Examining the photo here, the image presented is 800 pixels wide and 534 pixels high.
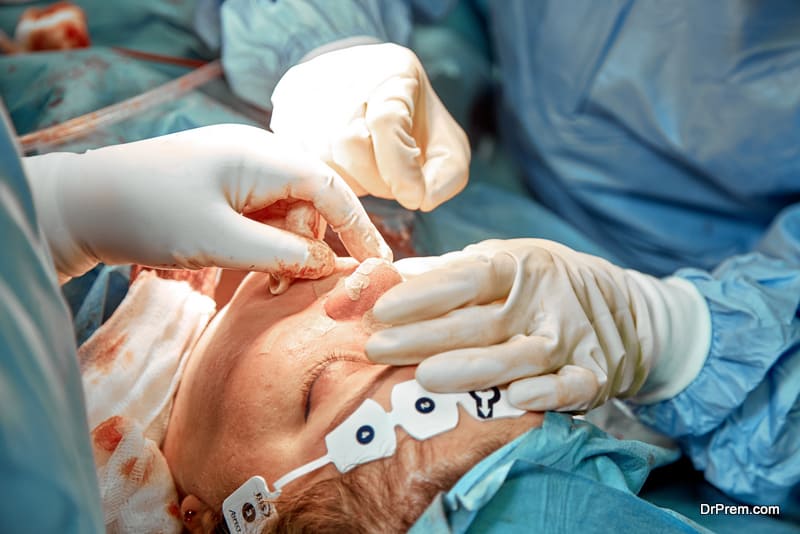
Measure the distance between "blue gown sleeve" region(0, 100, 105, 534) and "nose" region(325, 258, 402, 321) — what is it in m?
0.39

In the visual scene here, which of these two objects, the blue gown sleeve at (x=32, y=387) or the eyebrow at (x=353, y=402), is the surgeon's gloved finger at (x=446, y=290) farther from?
the blue gown sleeve at (x=32, y=387)

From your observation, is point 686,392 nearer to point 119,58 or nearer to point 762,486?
point 762,486

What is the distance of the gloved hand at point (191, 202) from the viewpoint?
90cm

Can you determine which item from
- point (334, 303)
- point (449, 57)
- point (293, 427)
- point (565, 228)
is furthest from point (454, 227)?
point (293, 427)

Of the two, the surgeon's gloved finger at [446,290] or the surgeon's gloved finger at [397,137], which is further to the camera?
the surgeon's gloved finger at [397,137]

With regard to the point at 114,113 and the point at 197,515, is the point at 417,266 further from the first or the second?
the point at 114,113

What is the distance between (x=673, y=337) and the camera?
1.27 meters

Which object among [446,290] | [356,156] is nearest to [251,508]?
[446,290]

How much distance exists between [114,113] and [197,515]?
0.76 metres

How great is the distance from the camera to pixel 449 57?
6.02 ft

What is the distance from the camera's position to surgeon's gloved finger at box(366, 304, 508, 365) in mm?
920

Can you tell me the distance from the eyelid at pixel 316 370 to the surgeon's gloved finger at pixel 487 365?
0.11 metres

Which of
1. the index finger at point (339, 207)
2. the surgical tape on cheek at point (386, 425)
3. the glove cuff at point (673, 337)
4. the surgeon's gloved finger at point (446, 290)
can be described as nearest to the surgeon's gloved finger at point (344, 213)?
the index finger at point (339, 207)

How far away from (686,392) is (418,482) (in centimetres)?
66
